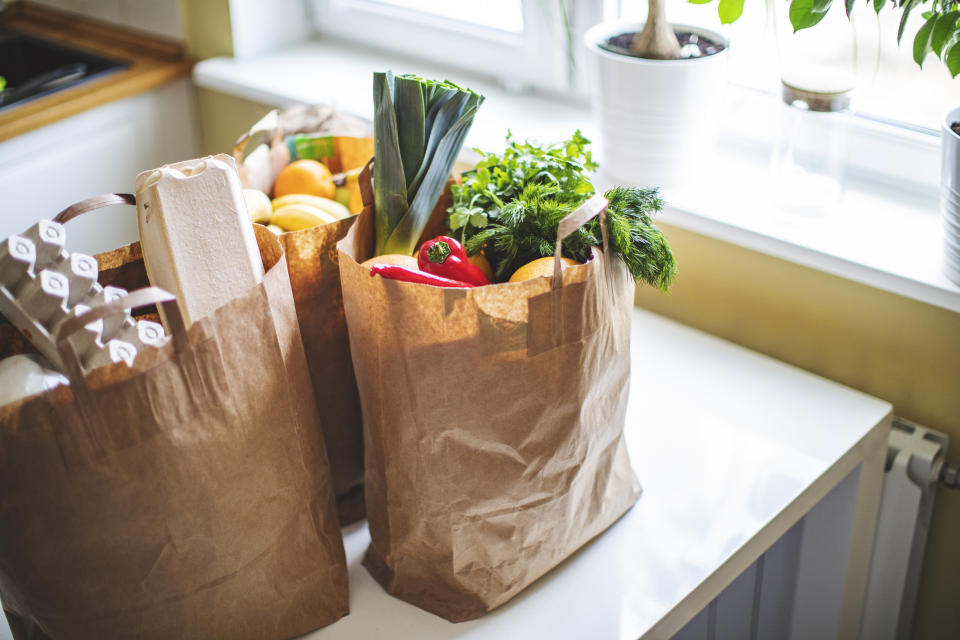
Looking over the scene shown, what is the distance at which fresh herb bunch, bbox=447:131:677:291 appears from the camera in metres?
0.70

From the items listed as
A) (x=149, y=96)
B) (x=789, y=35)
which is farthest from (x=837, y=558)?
(x=149, y=96)

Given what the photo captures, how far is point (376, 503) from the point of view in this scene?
29.7 inches

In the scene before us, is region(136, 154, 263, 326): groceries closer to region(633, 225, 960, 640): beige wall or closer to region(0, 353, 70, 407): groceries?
region(0, 353, 70, 407): groceries

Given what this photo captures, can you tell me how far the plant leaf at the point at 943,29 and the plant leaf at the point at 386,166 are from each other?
0.50 metres

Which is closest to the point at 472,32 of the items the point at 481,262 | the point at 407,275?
the point at 481,262

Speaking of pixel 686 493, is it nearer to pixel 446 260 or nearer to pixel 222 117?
pixel 446 260

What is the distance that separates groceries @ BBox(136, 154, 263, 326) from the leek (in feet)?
0.46

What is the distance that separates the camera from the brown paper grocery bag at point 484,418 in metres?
0.64

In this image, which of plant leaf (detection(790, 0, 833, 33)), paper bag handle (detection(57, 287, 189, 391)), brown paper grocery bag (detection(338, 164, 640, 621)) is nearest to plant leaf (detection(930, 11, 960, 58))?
plant leaf (detection(790, 0, 833, 33))

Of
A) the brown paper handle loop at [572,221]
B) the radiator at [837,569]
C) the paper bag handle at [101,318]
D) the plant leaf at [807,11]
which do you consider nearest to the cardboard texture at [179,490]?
the paper bag handle at [101,318]

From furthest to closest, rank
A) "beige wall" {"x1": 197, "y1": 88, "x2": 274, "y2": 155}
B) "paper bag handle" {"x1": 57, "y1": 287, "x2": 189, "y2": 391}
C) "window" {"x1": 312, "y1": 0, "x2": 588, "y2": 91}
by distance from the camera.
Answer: "beige wall" {"x1": 197, "y1": 88, "x2": 274, "y2": 155}, "window" {"x1": 312, "y1": 0, "x2": 588, "y2": 91}, "paper bag handle" {"x1": 57, "y1": 287, "x2": 189, "y2": 391}

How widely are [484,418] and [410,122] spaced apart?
0.88 ft

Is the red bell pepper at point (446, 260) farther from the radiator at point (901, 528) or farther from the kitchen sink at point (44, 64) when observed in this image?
the kitchen sink at point (44, 64)

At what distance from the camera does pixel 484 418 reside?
0.67 meters
